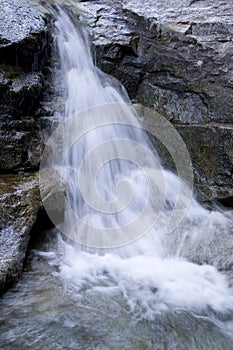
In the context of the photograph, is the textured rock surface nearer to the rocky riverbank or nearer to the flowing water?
the rocky riverbank

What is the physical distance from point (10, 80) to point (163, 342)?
384 centimetres

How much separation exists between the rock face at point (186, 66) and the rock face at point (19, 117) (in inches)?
53.1

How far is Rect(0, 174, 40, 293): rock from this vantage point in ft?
9.98

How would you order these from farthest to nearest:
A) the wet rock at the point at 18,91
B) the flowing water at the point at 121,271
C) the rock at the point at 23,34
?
the rock at the point at 23,34, the wet rock at the point at 18,91, the flowing water at the point at 121,271

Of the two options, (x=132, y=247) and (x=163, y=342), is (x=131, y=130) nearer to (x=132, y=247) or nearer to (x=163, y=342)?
(x=132, y=247)

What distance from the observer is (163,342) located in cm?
244

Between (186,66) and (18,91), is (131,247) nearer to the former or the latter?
(18,91)

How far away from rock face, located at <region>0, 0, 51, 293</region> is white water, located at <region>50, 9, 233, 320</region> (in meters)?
0.53

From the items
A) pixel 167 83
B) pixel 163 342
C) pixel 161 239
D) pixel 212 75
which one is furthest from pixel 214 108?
pixel 163 342

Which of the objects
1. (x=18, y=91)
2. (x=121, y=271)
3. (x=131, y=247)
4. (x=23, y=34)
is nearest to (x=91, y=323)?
(x=121, y=271)

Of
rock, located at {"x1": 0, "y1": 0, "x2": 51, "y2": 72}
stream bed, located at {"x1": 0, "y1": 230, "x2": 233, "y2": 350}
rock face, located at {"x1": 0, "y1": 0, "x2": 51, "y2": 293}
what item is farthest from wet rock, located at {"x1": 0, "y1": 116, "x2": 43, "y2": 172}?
stream bed, located at {"x1": 0, "y1": 230, "x2": 233, "y2": 350}

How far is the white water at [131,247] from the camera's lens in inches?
119

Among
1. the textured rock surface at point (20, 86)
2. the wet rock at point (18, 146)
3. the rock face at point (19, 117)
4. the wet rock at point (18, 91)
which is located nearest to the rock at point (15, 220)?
the rock face at point (19, 117)

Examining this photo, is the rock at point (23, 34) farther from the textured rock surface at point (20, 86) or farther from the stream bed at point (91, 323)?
the stream bed at point (91, 323)
